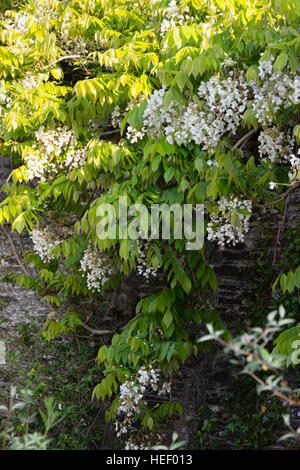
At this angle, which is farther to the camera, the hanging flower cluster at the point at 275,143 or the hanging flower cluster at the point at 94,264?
the hanging flower cluster at the point at 94,264

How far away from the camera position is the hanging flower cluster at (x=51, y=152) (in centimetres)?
444

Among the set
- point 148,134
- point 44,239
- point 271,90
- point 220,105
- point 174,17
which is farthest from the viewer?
point 44,239

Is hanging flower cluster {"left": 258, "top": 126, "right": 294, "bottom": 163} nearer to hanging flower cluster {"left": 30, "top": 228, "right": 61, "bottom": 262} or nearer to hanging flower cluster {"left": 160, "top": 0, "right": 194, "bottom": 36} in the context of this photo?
hanging flower cluster {"left": 160, "top": 0, "right": 194, "bottom": 36}

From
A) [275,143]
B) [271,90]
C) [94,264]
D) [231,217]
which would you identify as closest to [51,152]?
[94,264]

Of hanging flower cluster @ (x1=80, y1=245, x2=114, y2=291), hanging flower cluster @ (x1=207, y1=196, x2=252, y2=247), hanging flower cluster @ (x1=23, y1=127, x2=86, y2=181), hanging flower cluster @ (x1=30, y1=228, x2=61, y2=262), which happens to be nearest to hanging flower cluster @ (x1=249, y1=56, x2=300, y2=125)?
hanging flower cluster @ (x1=207, y1=196, x2=252, y2=247)

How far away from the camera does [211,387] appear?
503 cm

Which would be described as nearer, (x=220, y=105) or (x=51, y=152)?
(x=220, y=105)

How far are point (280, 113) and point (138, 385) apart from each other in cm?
195

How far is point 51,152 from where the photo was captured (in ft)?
14.7

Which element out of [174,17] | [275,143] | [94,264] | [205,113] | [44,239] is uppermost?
[174,17]

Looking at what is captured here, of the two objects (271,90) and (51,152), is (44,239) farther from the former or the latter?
(271,90)

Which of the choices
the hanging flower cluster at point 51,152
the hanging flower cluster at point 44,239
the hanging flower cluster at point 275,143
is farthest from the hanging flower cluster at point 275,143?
the hanging flower cluster at point 44,239

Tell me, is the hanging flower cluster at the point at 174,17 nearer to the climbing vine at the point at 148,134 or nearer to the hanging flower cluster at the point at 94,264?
the climbing vine at the point at 148,134
